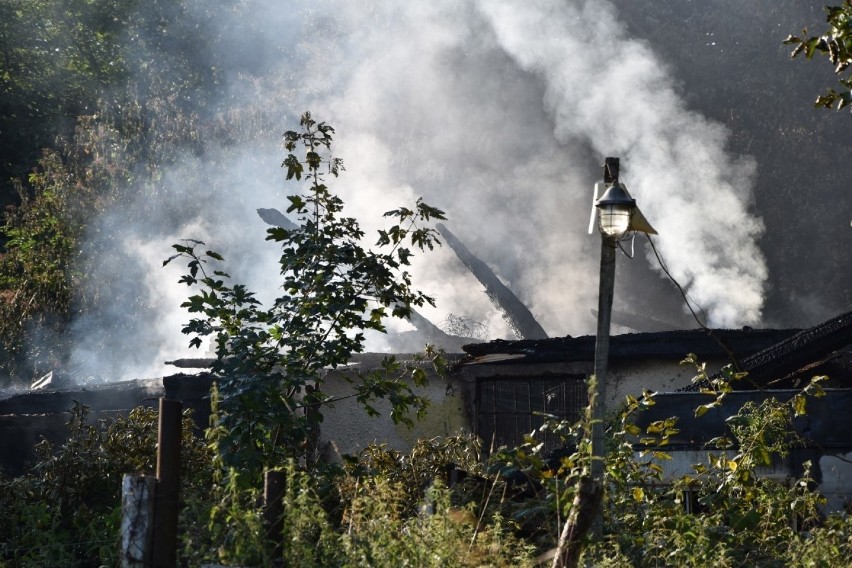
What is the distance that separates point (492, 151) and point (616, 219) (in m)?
19.1

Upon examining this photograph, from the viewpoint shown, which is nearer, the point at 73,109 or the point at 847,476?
the point at 847,476

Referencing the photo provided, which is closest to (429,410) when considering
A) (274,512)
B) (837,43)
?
(274,512)

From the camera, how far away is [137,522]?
496cm

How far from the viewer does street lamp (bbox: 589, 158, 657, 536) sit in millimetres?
6852

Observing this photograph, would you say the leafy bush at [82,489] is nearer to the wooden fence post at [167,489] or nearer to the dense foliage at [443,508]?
the dense foliage at [443,508]

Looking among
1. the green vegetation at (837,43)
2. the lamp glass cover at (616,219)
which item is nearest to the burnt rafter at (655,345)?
the lamp glass cover at (616,219)

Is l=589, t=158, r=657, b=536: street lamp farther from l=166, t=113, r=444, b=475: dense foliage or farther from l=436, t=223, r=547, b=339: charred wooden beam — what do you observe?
l=436, t=223, r=547, b=339: charred wooden beam

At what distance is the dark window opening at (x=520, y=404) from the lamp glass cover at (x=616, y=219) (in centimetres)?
651

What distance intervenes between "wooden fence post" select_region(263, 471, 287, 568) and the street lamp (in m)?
1.97

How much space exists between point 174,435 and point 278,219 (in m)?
16.2

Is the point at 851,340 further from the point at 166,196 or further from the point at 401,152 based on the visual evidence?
the point at 166,196

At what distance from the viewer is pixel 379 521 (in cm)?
579

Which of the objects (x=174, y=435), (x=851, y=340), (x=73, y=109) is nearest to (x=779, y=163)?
(x=851, y=340)

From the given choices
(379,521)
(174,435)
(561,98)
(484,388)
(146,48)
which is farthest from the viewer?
(146,48)
